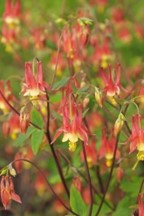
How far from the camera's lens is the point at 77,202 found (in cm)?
236

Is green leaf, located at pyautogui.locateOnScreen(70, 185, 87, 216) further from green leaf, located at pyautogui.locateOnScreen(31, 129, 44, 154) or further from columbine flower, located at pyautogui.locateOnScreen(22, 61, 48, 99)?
columbine flower, located at pyautogui.locateOnScreen(22, 61, 48, 99)

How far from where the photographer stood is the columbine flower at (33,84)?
2305mm

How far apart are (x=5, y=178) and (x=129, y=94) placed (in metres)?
0.74

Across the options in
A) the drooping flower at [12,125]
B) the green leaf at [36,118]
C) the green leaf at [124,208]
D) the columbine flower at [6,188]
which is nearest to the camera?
the columbine flower at [6,188]

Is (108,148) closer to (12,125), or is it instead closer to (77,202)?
(77,202)

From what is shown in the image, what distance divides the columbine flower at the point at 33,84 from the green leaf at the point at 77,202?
1.42 ft

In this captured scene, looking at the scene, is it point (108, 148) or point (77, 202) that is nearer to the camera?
point (77, 202)

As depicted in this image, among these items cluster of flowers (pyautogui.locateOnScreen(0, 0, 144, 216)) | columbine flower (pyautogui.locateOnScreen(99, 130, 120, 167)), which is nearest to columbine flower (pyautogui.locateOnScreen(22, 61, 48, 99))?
cluster of flowers (pyautogui.locateOnScreen(0, 0, 144, 216))

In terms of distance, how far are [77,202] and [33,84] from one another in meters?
0.54

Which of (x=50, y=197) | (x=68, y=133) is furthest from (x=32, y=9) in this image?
(x=68, y=133)

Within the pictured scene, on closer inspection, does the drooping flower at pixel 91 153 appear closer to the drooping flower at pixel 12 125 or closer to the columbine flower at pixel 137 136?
the drooping flower at pixel 12 125

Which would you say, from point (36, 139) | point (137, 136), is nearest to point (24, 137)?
point (36, 139)

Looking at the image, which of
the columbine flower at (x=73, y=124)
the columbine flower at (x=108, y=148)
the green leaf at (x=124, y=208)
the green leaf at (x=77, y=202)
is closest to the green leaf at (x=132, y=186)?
Answer: the green leaf at (x=124, y=208)

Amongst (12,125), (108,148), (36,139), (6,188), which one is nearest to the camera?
(6,188)
